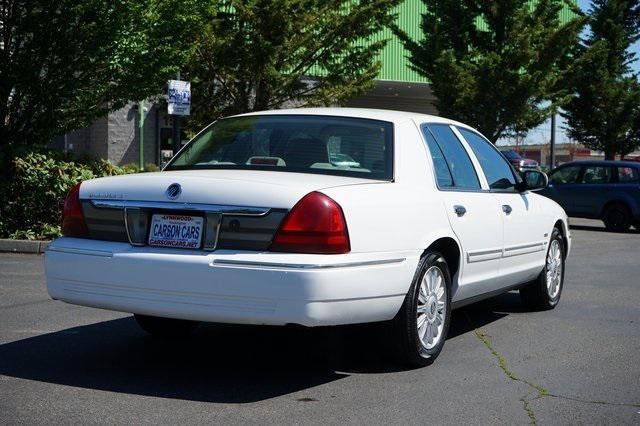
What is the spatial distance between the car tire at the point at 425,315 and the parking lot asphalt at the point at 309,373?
0.11 meters

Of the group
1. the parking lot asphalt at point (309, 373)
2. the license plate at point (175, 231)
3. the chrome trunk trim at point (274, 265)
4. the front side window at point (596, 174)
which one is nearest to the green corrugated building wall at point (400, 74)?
the front side window at point (596, 174)

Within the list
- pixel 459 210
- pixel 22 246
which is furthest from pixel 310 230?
pixel 22 246

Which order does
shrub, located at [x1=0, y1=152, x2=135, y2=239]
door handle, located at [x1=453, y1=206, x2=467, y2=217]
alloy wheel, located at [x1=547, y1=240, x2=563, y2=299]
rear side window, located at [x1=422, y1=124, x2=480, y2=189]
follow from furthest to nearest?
1. shrub, located at [x1=0, y1=152, x2=135, y2=239]
2. alloy wheel, located at [x1=547, y1=240, x2=563, y2=299]
3. rear side window, located at [x1=422, y1=124, x2=480, y2=189]
4. door handle, located at [x1=453, y1=206, x2=467, y2=217]

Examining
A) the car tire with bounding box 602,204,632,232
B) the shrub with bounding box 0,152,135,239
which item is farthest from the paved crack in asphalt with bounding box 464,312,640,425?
the car tire with bounding box 602,204,632,232

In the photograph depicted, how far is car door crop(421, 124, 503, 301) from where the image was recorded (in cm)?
634

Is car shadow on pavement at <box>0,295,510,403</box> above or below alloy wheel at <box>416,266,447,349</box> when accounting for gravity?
below

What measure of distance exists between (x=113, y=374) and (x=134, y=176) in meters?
1.14

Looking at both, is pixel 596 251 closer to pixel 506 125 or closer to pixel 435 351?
pixel 435 351

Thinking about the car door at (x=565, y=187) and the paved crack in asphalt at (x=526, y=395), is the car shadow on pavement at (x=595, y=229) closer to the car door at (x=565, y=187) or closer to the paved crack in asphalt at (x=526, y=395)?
the car door at (x=565, y=187)

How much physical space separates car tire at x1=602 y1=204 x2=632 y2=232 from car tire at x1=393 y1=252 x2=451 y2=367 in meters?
15.4

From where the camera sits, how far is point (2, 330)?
6859 millimetres

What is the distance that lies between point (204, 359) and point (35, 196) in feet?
26.2

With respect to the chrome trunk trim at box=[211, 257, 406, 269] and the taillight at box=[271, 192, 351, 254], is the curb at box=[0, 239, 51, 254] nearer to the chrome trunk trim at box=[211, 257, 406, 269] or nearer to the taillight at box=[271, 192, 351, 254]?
the chrome trunk trim at box=[211, 257, 406, 269]

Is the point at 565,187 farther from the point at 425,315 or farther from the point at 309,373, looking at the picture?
the point at 309,373
